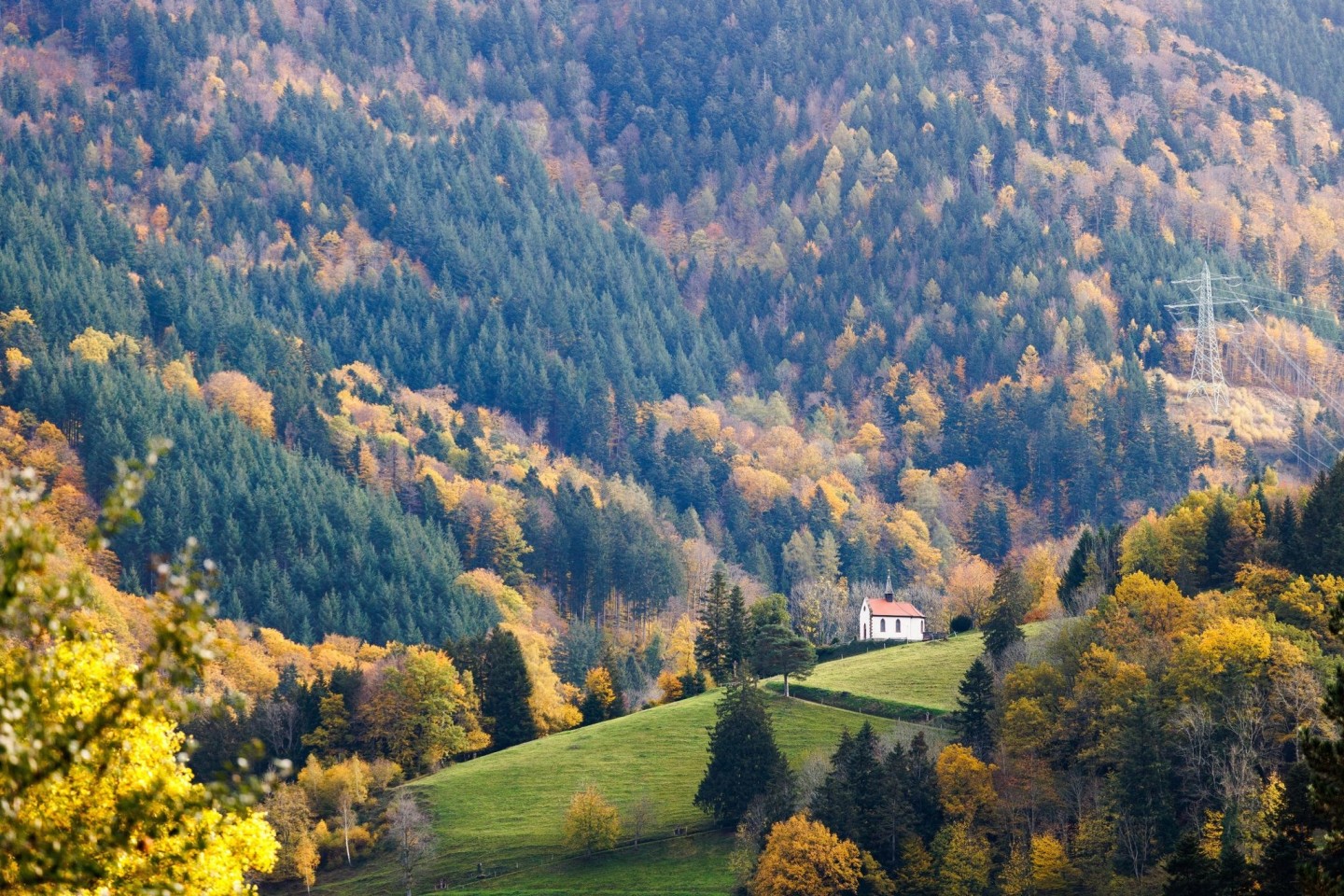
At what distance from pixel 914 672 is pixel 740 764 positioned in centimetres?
2598

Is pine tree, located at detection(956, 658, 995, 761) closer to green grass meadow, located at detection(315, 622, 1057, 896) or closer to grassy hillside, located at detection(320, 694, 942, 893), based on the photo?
green grass meadow, located at detection(315, 622, 1057, 896)

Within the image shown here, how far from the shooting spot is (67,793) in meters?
29.8

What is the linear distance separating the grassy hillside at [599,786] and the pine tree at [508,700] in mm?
3980

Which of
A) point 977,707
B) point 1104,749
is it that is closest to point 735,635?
point 977,707

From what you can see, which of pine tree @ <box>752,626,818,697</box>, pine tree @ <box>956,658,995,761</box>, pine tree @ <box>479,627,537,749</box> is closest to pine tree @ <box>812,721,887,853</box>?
pine tree @ <box>956,658,995,761</box>

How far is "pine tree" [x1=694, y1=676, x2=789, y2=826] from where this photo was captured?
121188 millimetres

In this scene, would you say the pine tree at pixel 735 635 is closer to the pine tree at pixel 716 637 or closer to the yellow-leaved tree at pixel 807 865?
the pine tree at pixel 716 637

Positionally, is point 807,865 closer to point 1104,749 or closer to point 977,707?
point 1104,749

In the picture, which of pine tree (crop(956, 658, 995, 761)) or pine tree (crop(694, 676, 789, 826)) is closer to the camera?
pine tree (crop(956, 658, 995, 761))

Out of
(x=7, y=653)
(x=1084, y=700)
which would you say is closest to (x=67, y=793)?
(x=7, y=653)

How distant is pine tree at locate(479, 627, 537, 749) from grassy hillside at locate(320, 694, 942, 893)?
3.98 meters

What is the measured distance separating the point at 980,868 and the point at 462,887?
32947 mm

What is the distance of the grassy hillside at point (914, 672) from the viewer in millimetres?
134750

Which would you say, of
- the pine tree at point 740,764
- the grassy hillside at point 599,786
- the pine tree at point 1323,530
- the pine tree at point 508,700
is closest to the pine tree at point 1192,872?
the grassy hillside at point 599,786
